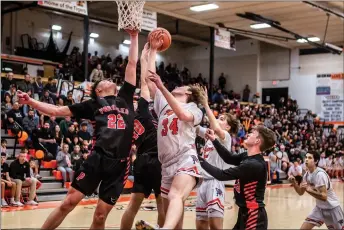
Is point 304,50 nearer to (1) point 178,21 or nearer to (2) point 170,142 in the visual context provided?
(1) point 178,21

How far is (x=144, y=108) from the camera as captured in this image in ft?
17.4

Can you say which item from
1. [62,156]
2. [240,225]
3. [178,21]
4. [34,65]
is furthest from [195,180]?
[178,21]

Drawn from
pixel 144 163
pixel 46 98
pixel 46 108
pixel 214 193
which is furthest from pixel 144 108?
pixel 46 98

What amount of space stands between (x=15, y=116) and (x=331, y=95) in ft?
66.3

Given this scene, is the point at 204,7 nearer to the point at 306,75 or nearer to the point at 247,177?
the point at 306,75

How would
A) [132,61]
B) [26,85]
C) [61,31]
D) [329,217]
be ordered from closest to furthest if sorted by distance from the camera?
[132,61] < [329,217] < [26,85] < [61,31]

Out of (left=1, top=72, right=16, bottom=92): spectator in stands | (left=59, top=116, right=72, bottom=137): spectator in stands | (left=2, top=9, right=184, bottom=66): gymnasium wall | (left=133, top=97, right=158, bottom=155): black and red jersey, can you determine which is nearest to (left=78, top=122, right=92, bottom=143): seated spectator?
(left=59, top=116, right=72, bottom=137): spectator in stands

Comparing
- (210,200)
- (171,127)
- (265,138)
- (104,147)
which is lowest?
(210,200)

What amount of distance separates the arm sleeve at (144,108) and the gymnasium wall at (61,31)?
18.3 meters

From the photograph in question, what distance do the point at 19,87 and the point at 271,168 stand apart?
1013 centimetres

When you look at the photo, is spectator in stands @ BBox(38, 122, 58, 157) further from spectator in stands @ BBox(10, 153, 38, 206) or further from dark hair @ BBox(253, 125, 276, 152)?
dark hair @ BBox(253, 125, 276, 152)

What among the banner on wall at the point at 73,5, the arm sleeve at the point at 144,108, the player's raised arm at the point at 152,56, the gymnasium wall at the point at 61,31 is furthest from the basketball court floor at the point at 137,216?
the gymnasium wall at the point at 61,31

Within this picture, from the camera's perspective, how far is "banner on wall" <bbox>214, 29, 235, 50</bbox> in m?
21.7

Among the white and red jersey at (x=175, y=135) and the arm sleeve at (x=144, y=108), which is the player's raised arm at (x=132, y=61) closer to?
the arm sleeve at (x=144, y=108)
